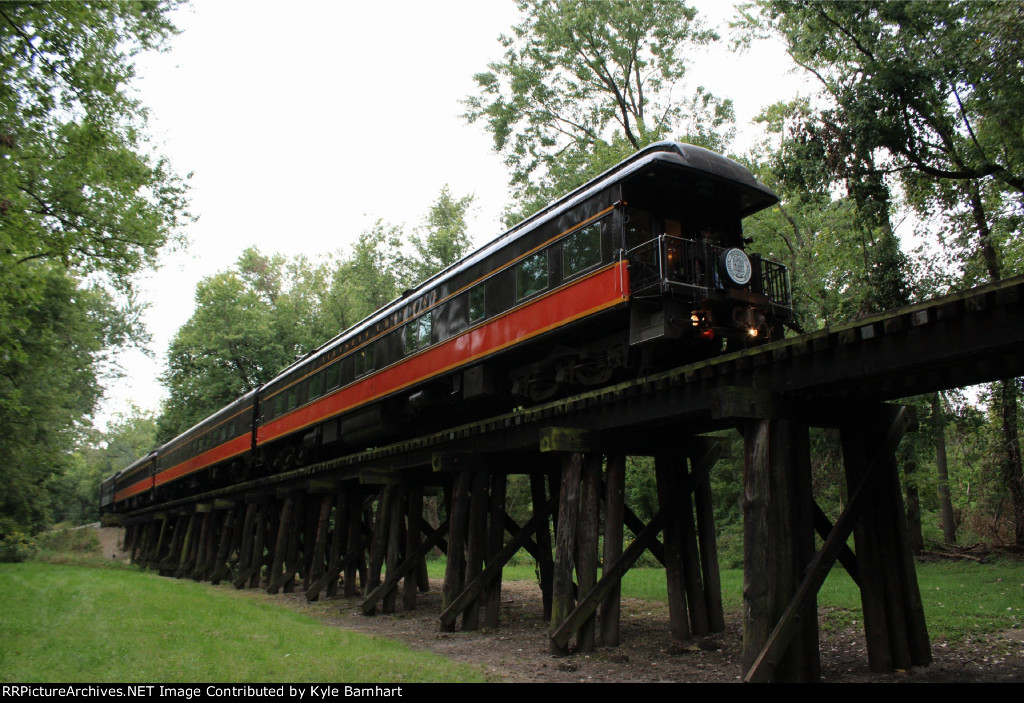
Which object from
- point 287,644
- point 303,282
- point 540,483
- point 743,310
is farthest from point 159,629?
point 303,282

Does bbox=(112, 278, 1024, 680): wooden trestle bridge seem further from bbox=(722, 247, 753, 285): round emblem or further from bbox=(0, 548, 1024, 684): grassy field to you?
bbox=(0, 548, 1024, 684): grassy field

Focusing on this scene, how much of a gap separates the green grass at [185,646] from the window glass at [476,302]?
16.4ft

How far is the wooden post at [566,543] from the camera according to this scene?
898 centimetres

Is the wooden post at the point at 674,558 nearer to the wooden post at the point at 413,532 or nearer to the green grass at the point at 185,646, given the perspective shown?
the green grass at the point at 185,646

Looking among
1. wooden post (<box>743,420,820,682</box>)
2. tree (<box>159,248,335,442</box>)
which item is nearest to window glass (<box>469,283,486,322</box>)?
wooden post (<box>743,420,820,682</box>)

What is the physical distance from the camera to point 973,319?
5258mm

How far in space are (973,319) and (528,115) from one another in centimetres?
2246

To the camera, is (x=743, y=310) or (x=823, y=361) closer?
(x=823, y=361)

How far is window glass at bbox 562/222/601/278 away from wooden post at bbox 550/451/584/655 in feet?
7.89

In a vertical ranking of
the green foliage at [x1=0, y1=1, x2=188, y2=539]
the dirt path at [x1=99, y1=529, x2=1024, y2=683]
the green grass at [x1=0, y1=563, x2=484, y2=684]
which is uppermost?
the green foliage at [x1=0, y1=1, x2=188, y2=539]

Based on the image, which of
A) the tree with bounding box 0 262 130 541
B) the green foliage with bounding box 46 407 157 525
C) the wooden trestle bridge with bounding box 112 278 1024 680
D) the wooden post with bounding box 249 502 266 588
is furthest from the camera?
the green foliage with bounding box 46 407 157 525

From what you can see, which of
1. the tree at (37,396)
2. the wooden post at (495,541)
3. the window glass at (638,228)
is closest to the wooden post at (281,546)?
the tree at (37,396)

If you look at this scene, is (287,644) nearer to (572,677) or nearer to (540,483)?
(572,677)

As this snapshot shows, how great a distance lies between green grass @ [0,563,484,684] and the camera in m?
7.53
